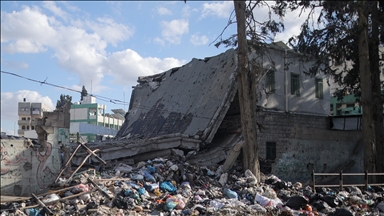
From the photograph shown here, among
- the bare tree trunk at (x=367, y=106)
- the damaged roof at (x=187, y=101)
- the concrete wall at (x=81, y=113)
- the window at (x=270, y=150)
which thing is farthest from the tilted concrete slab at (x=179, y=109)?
the concrete wall at (x=81, y=113)

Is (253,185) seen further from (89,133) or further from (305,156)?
(89,133)

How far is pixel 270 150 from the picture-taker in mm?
17297

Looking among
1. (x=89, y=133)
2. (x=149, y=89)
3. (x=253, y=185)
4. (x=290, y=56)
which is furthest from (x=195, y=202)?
(x=89, y=133)

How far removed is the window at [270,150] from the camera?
17203mm

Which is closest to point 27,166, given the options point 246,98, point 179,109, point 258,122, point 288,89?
point 246,98

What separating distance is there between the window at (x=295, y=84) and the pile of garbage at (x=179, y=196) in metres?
6.55

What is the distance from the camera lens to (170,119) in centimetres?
1848

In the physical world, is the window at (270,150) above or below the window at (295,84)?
below

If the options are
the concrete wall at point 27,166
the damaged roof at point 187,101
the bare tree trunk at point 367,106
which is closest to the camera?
the concrete wall at point 27,166

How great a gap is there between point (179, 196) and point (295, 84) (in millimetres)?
10807

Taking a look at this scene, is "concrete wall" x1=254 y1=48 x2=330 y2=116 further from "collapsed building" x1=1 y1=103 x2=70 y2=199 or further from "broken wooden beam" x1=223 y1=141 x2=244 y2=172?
"collapsed building" x1=1 y1=103 x2=70 y2=199

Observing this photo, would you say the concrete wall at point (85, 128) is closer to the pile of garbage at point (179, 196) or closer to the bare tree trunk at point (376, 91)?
the pile of garbage at point (179, 196)

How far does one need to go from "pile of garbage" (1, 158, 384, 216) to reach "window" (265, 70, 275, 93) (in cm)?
565

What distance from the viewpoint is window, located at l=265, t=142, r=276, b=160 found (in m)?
17.2
